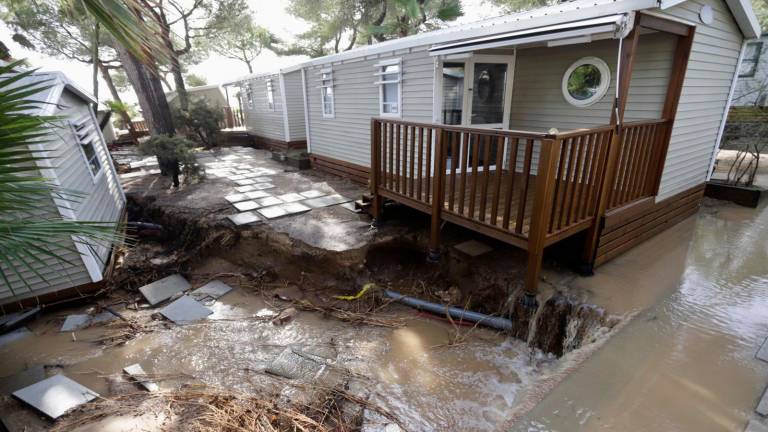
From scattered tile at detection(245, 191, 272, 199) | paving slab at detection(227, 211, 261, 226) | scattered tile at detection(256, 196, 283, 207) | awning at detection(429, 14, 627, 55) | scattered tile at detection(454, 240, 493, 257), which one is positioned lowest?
scattered tile at detection(454, 240, 493, 257)

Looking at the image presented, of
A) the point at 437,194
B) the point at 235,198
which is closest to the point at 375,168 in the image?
the point at 437,194

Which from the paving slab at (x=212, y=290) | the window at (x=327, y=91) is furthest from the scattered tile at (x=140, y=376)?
the window at (x=327, y=91)

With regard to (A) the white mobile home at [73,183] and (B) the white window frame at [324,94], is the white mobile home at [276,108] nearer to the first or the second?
(B) the white window frame at [324,94]

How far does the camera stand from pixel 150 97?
338 inches

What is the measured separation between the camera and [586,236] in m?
3.91

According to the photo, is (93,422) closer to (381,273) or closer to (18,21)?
(381,273)

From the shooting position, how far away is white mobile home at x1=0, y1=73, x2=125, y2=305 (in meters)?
4.12

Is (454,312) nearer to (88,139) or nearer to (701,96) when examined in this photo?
(701,96)

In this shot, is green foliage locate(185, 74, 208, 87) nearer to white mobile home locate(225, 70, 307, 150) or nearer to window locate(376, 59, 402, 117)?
white mobile home locate(225, 70, 307, 150)

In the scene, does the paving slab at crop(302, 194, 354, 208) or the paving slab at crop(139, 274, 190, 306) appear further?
the paving slab at crop(302, 194, 354, 208)

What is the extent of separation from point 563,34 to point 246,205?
5.10m

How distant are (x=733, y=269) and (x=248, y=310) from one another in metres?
5.62

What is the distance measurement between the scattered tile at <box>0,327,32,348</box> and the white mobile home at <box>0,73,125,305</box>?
38 centimetres

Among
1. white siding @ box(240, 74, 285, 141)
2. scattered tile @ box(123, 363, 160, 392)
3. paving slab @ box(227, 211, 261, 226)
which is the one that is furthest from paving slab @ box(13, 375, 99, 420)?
white siding @ box(240, 74, 285, 141)
